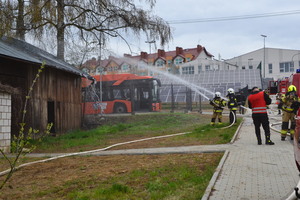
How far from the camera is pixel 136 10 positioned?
1577 centimetres

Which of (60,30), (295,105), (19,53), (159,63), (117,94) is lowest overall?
(295,105)

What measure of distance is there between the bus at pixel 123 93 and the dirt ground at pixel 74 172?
17.7 metres

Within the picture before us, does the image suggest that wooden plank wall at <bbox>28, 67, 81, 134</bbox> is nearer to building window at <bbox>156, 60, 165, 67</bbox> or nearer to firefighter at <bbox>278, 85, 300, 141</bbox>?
firefighter at <bbox>278, 85, 300, 141</bbox>

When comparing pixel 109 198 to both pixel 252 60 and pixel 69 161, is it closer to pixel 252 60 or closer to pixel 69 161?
pixel 69 161

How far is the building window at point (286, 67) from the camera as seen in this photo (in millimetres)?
54756

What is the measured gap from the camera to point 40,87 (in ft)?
46.1

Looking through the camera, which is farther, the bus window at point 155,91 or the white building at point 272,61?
the white building at point 272,61

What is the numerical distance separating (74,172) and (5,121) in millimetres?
4640

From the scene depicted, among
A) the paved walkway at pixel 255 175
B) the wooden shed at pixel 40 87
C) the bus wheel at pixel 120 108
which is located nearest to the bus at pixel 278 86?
the bus wheel at pixel 120 108

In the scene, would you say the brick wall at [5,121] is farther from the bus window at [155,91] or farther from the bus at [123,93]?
the bus window at [155,91]

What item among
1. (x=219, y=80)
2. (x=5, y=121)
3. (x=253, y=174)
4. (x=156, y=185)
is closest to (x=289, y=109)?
(x=253, y=174)

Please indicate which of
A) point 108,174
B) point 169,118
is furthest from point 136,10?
point 108,174

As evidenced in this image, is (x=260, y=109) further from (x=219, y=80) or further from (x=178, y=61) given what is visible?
(x=178, y=61)

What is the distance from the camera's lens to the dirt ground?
5.16m
